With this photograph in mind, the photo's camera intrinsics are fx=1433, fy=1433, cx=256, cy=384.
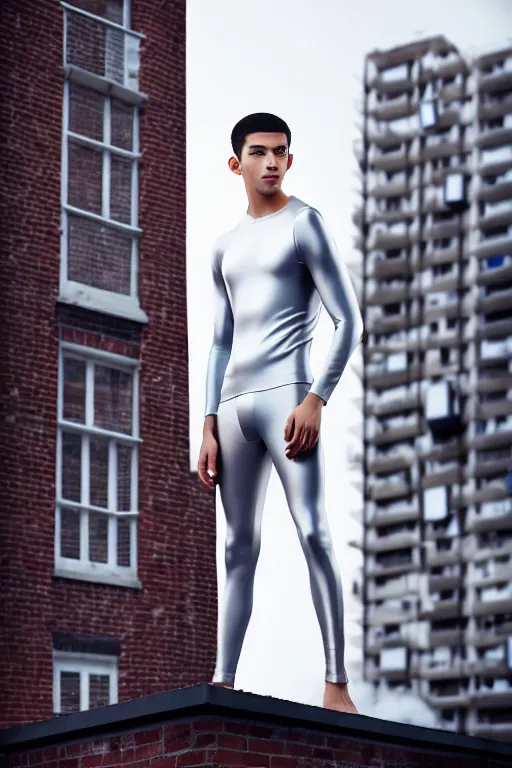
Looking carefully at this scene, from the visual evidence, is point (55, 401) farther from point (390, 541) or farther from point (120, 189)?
point (390, 541)

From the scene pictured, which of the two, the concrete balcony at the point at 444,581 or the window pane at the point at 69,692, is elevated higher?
the concrete balcony at the point at 444,581

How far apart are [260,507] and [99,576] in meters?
6.40

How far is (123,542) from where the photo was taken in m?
14.8

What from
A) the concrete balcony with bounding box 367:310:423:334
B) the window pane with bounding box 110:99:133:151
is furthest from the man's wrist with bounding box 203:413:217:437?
the concrete balcony with bounding box 367:310:423:334

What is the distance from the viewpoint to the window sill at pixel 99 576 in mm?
14087

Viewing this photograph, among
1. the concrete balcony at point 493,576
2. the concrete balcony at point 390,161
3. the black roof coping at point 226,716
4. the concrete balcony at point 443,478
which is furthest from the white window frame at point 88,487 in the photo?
the concrete balcony at point 390,161

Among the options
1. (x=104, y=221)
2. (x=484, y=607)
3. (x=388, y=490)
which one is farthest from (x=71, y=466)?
(x=388, y=490)

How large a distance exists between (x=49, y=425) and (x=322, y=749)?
700cm

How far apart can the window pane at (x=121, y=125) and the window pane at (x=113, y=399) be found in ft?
8.36

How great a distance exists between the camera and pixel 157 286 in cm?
1570

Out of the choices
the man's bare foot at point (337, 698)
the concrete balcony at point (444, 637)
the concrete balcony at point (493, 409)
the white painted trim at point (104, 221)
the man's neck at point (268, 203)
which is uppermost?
the concrete balcony at point (493, 409)

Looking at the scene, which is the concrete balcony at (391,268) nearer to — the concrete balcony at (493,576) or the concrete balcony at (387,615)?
the concrete balcony at (387,615)

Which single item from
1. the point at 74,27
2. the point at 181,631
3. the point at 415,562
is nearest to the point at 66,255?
the point at 74,27

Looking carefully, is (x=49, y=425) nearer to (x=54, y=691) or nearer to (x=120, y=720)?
(x=54, y=691)
